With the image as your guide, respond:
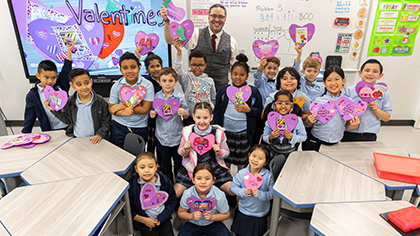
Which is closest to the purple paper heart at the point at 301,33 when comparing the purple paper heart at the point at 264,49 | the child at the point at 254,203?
the purple paper heart at the point at 264,49

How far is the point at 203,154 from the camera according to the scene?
→ 2191 mm

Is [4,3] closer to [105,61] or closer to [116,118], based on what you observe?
[105,61]

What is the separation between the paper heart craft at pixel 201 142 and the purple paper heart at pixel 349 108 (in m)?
1.12

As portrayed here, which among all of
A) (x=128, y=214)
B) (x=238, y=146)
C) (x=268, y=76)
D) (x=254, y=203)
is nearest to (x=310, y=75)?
(x=268, y=76)

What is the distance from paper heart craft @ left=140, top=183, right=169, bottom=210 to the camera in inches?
72.9

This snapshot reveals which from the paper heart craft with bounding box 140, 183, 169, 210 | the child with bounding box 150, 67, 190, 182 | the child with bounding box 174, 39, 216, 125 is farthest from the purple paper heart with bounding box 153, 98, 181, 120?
the paper heart craft with bounding box 140, 183, 169, 210

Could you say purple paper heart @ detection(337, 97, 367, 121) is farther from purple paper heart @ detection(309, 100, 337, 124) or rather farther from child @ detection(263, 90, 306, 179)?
child @ detection(263, 90, 306, 179)

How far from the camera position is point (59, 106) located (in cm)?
224

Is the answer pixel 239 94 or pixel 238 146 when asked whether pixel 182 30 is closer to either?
pixel 239 94

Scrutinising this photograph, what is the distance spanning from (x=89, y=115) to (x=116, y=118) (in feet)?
0.79

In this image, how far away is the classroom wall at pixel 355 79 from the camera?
3920mm

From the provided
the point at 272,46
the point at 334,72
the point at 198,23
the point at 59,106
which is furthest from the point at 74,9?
the point at 334,72

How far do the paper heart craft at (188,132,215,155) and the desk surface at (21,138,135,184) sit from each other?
0.49 metres

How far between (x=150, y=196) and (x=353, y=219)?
1309mm
